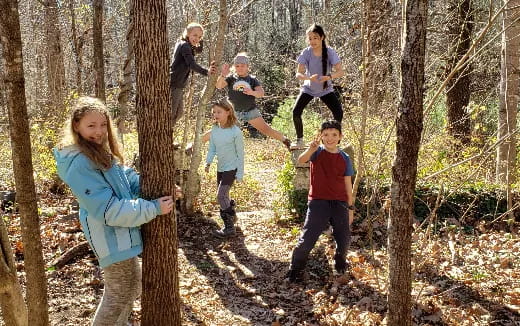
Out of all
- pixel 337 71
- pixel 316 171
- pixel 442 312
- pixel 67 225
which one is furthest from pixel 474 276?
pixel 67 225

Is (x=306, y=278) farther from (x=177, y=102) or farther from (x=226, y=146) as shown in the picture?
(x=177, y=102)

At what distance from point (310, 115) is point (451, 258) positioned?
9.16 m

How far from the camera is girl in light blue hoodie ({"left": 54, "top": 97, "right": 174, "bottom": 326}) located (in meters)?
2.91

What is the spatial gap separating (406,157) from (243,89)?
409cm

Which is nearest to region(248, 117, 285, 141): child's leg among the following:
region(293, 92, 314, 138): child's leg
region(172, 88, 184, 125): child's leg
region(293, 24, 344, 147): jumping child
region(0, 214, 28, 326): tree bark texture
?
region(293, 92, 314, 138): child's leg

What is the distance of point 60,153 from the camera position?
2.98 meters

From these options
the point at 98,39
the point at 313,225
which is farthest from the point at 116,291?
the point at 98,39

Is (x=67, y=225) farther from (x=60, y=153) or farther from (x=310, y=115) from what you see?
(x=310, y=115)

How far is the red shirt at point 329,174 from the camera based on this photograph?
4.75 metres

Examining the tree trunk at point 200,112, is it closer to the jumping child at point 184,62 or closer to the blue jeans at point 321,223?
the jumping child at point 184,62

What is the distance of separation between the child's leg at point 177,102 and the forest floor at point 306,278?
5.41 feet

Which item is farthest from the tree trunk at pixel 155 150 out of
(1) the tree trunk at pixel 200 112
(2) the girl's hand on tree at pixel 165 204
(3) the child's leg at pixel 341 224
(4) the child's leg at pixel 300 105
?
(4) the child's leg at pixel 300 105

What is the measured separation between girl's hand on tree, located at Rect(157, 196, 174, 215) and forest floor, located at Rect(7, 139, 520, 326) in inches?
58.6

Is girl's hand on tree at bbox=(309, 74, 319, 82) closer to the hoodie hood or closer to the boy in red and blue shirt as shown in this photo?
the boy in red and blue shirt
